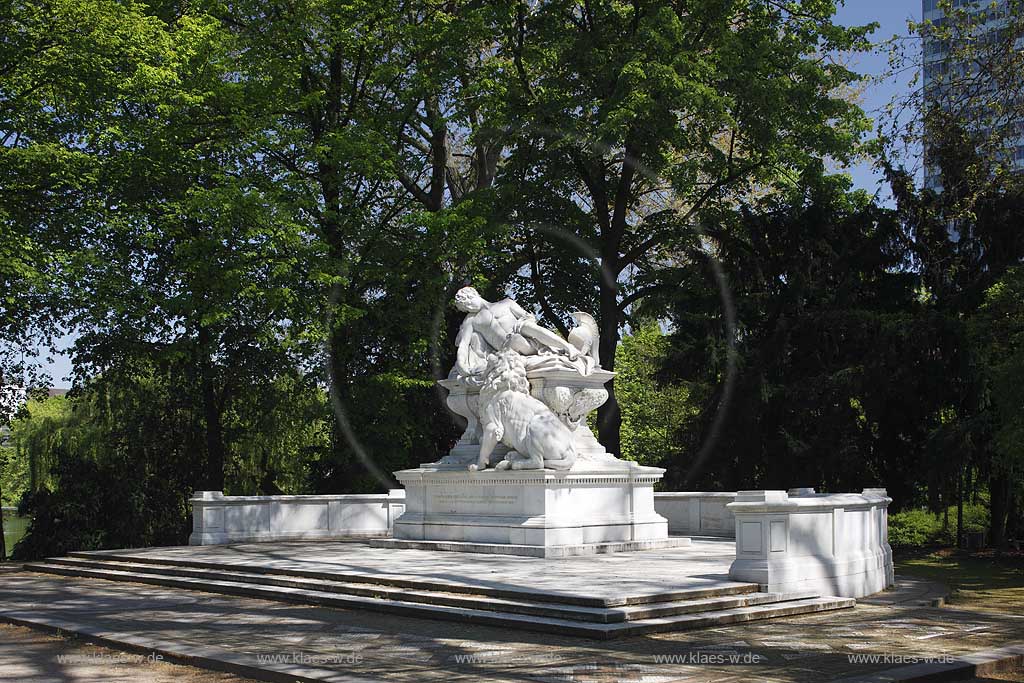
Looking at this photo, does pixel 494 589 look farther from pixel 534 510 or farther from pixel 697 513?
pixel 697 513

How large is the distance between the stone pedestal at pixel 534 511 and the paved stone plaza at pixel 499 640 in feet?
6.87

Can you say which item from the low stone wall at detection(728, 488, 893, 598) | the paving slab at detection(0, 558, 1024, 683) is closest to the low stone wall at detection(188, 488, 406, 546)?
the paving slab at detection(0, 558, 1024, 683)

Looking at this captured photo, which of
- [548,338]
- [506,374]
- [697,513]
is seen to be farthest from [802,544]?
[697,513]

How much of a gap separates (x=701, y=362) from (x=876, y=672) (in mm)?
21493

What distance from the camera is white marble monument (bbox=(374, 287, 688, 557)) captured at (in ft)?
58.7

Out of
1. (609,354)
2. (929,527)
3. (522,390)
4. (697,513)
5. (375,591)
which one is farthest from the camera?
(929,527)

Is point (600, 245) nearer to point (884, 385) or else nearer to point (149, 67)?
point (884, 385)

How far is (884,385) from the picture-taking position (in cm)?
2561

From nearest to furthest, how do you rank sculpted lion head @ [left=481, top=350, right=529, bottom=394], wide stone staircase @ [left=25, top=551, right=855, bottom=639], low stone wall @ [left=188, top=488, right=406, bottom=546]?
1. wide stone staircase @ [left=25, top=551, right=855, bottom=639]
2. sculpted lion head @ [left=481, top=350, right=529, bottom=394]
3. low stone wall @ [left=188, top=488, right=406, bottom=546]

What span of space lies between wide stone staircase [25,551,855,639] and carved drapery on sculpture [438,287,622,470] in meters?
4.25

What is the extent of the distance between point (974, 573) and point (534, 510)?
328 inches

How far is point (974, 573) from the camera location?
66.5ft

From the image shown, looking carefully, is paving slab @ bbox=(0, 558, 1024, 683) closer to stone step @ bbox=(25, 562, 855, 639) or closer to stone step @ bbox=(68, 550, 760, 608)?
stone step @ bbox=(25, 562, 855, 639)

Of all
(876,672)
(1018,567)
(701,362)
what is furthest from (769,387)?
(876,672)
